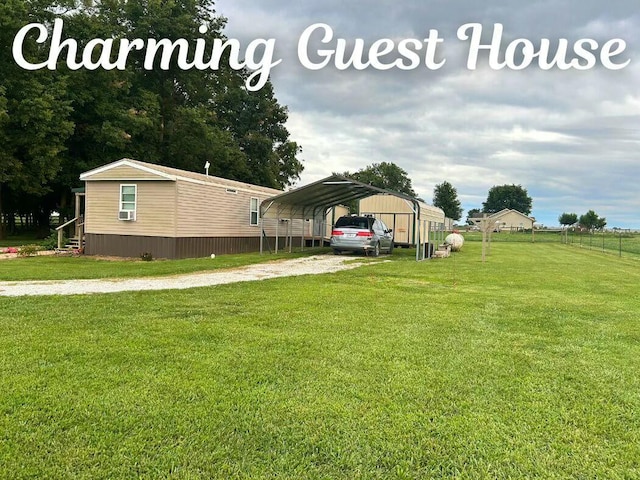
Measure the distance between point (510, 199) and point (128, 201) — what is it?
117m

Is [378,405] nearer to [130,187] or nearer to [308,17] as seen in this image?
[308,17]

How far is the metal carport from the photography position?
1659 centimetres

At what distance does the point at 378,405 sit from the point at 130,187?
1442cm

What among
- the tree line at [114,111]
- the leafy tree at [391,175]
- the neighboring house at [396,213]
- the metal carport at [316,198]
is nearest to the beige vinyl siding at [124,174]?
the metal carport at [316,198]

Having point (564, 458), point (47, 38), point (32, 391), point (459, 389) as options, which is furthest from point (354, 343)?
point (47, 38)

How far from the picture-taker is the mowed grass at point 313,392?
8.60 ft

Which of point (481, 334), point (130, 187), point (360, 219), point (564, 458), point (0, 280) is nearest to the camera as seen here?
point (564, 458)

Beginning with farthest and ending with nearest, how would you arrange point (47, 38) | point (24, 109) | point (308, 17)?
point (47, 38) < point (24, 109) < point (308, 17)

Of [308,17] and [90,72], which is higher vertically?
[90,72]

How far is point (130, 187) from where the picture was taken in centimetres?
1580

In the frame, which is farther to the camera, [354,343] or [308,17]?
[308,17]

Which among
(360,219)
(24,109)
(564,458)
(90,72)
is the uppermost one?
(90,72)

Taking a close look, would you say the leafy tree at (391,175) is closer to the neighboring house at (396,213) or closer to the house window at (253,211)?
the neighboring house at (396,213)

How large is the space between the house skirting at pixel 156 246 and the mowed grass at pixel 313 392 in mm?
8639
